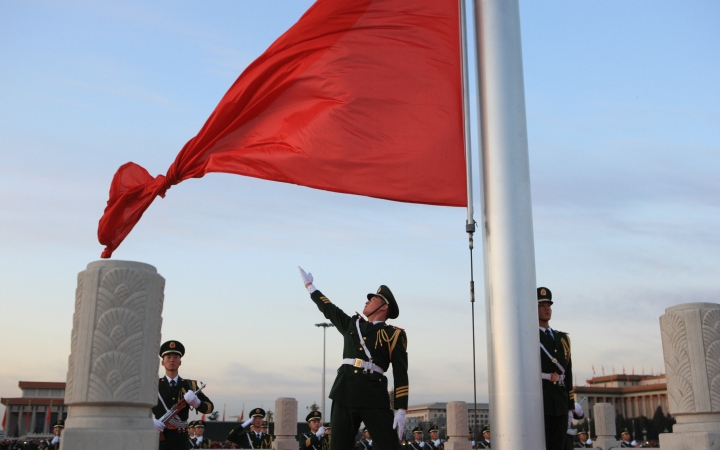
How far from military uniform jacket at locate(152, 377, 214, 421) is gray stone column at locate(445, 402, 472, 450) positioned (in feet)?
52.3

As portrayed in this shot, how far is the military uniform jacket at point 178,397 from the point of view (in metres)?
7.61

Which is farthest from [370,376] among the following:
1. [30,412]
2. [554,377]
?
[30,412]

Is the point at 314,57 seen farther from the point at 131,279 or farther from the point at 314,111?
the point at 131,279

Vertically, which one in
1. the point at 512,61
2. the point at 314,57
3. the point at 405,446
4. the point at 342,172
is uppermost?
the point at 314,57

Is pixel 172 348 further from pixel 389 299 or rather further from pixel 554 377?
pixel 554 377

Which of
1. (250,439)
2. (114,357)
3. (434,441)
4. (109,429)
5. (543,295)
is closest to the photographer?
(109,429)

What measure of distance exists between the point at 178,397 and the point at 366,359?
7.50 ft

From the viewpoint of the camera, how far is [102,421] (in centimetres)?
489

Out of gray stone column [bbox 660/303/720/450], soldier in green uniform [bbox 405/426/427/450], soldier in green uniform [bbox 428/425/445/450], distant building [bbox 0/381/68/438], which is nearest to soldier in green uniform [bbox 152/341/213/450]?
gray stone column [bbox 660/303/720/450]

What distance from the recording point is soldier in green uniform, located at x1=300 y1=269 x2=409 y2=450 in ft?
20.8

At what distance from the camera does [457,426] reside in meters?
23.1

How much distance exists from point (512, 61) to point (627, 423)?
86707mm

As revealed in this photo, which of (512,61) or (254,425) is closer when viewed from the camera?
(512,61)

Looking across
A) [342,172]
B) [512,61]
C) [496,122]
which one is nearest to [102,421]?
[342,172]
